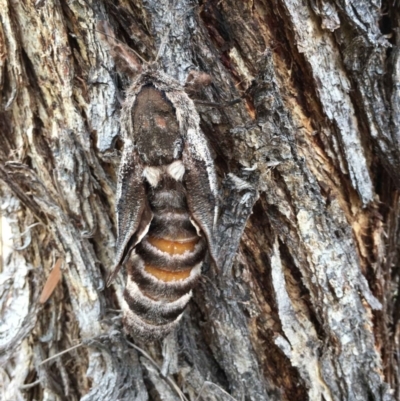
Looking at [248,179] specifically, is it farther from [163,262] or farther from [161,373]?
[161,373]

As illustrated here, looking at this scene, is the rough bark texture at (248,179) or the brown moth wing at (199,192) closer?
the rough bark texture at (248,179)

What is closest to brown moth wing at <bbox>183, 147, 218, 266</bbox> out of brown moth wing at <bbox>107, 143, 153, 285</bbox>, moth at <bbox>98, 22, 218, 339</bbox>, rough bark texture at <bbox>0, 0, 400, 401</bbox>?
moth at <bbox>98, 22, 218, 339</bbox>

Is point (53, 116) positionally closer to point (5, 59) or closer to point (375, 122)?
point (5, 59)

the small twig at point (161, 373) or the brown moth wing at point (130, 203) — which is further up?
the brown moth wing at point (130, 203)

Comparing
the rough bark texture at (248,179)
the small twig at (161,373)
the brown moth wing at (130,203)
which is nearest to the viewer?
the rough bark texture at (248,179)

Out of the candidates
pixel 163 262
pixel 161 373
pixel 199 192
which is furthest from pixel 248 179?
pixel 161 373

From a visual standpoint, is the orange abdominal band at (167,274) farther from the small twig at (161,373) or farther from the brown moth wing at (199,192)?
the small twig at (161,373)

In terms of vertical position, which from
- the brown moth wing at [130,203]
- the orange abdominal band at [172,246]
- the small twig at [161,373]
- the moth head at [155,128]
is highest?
the moth head at [155,128]

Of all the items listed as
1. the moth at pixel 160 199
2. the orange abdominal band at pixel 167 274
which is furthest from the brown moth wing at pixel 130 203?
the orange abdominal band at pixel 167 274
